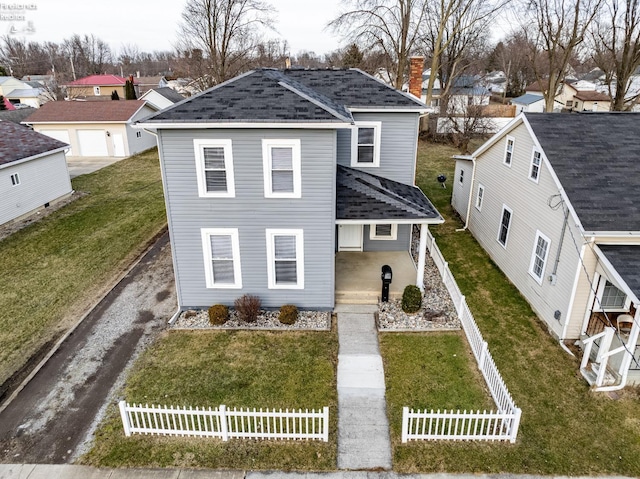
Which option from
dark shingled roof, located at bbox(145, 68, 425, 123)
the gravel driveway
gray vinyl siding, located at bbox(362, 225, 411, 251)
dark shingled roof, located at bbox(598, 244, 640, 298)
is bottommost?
the gravel driveway

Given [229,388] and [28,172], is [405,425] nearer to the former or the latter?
[229,388]

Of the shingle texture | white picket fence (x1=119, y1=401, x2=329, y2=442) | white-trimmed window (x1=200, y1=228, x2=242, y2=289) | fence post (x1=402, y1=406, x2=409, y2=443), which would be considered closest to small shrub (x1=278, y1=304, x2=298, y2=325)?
white-trimmed window (x1=200, y1=228, x2=242, y2=289)

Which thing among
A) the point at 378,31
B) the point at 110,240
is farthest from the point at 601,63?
the point at 110,240

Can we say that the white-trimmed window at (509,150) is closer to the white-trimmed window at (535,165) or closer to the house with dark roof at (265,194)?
the white-trimmed window at (535,165)

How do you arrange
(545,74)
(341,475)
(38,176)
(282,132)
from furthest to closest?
(545,74) < (38,176) < (282,132) < (341,475)

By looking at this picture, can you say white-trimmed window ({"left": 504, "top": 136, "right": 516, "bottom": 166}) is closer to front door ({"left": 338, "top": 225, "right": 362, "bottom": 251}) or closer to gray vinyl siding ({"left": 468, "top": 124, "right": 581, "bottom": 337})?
gray vinyl siding ({"left": 468, "top": 124, "right": 581, "bottom": 337})

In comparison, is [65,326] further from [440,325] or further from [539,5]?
[539,5]

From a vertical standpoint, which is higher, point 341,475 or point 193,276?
point 193,276
